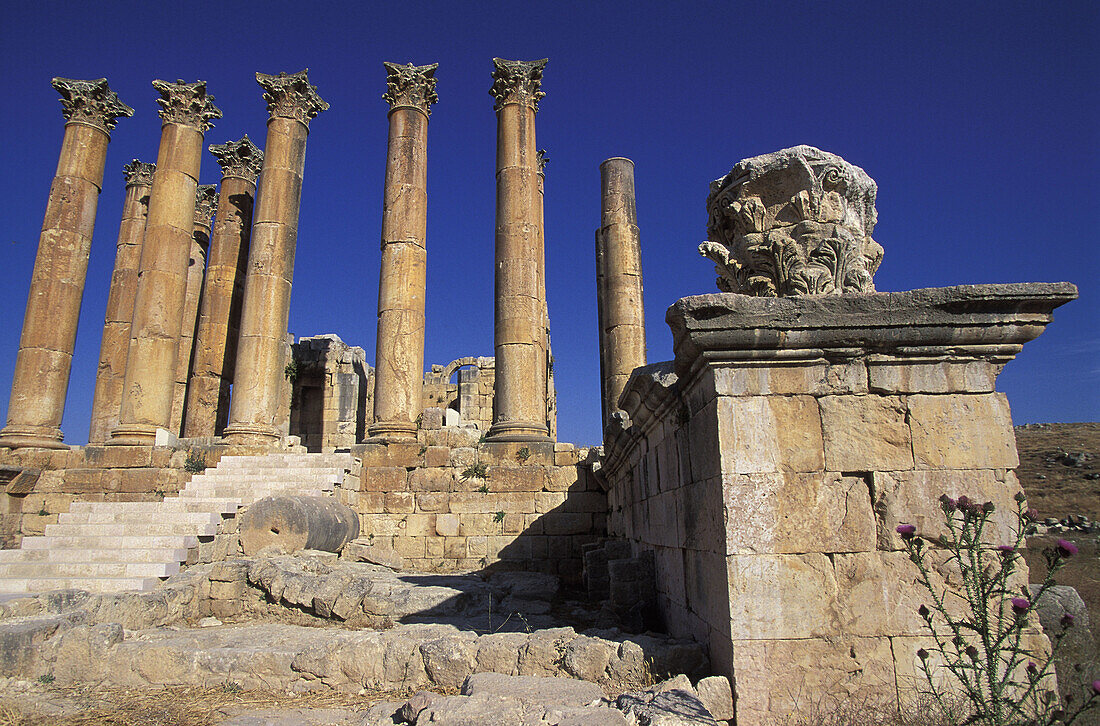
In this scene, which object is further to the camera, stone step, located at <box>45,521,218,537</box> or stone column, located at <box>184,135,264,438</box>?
stone column, located at <box>184,135,264,438</box>

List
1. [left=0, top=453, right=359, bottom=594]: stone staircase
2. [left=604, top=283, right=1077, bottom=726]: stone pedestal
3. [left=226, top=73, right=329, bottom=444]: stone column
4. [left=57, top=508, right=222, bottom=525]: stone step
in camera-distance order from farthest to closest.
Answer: [left=226, top=73, right=329, bottom=444]: stone column, [left=57, top=508, right=222, bottom=525]: stone step, [left=0, top=453, right=359, bottom=594]: stone staircase, [left=604, top=283, right=1077, bottom=726]: stone pedestal

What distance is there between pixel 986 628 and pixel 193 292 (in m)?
20.9

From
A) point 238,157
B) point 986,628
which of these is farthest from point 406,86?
point 986,628

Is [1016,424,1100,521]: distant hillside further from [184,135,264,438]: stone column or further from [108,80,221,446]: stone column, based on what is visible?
[184,135,264,438]: stone column

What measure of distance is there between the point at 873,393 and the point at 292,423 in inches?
872

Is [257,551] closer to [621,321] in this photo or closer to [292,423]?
[621,321]

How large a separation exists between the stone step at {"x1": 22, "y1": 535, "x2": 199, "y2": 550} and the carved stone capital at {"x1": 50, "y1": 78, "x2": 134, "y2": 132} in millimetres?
11708

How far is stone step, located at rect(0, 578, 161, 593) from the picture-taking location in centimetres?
704

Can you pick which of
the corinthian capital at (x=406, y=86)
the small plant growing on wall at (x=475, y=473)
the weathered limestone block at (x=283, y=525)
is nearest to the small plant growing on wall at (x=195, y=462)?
the weathered limestone block at (x=283, y=525)

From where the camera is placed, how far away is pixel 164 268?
14656mm

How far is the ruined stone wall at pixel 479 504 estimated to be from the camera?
39.6ft

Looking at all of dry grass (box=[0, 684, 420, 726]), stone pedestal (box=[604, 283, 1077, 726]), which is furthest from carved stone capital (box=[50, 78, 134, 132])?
stone pedestal (box=[604, 283, 1077, 726])

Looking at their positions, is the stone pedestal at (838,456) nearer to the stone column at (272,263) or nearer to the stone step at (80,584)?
the stone step at (80,584)

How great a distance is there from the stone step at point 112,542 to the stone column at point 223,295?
8.85 m
